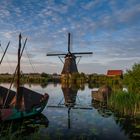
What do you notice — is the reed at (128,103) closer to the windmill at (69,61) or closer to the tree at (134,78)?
the tree at (134,78)

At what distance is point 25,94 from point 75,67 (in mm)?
52726

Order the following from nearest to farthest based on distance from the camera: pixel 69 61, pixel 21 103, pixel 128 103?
pixel 128 103 → pixel 21 103 → pixel 69 61

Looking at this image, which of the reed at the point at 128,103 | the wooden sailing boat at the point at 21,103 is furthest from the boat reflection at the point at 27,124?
the reed at the point at 128,103

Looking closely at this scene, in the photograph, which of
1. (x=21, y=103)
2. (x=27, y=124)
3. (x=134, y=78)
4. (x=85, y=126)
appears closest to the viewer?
(x=85, y=126)

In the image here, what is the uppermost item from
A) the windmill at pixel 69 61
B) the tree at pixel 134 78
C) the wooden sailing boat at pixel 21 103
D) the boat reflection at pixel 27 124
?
the windmill at pixel 69 61

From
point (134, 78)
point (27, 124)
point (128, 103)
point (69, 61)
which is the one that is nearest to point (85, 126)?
point (27, 124)

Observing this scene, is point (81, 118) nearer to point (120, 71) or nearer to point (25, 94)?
point (25, 94)

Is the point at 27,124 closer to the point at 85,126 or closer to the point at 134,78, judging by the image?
the point at 85,126

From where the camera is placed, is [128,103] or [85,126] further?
[128,103]

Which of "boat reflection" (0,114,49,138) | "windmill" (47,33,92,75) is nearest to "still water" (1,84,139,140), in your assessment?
"boat reflection" (0,114,49,138)

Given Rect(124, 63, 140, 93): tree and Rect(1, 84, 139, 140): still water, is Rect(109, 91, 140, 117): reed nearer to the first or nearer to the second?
Rect(1, 84, 139, 140): still water

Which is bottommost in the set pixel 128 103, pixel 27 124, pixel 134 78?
pixel 27 124

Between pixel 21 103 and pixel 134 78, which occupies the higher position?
pixel 134 78

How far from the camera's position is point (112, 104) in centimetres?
2583
